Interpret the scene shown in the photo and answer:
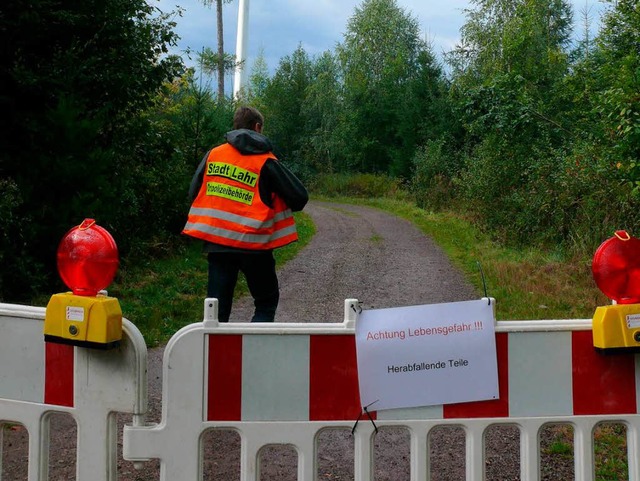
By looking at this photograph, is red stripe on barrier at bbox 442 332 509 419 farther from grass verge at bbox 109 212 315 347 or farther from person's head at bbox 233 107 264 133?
grass verge at bbox 109 212 315 347

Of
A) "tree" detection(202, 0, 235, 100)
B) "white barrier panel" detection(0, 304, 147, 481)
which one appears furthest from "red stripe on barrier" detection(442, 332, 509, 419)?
"tree" detection(202, 0, 235, 100)

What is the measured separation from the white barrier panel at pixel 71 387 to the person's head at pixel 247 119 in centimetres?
320

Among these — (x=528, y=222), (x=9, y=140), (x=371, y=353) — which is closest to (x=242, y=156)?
(x=371, y=353)

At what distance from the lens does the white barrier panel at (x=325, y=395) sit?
2.85m

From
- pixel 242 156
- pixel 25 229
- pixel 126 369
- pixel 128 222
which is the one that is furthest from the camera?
pixel 128 222

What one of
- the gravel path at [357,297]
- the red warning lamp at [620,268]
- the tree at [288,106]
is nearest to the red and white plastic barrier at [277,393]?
the red warning lamp at [620,268]

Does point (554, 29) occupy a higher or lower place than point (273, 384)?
higher

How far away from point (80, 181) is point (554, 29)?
1764 inches

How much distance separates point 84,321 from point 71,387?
0.96 feet

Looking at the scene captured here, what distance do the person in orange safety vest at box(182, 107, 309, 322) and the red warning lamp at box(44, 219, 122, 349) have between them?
2.73 m

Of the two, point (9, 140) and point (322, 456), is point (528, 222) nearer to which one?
point (9, 140)

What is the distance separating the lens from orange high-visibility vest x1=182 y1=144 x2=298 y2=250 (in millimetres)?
5617

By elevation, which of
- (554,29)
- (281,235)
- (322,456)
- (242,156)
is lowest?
(322,456)

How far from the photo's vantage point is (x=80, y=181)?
10602 mm
